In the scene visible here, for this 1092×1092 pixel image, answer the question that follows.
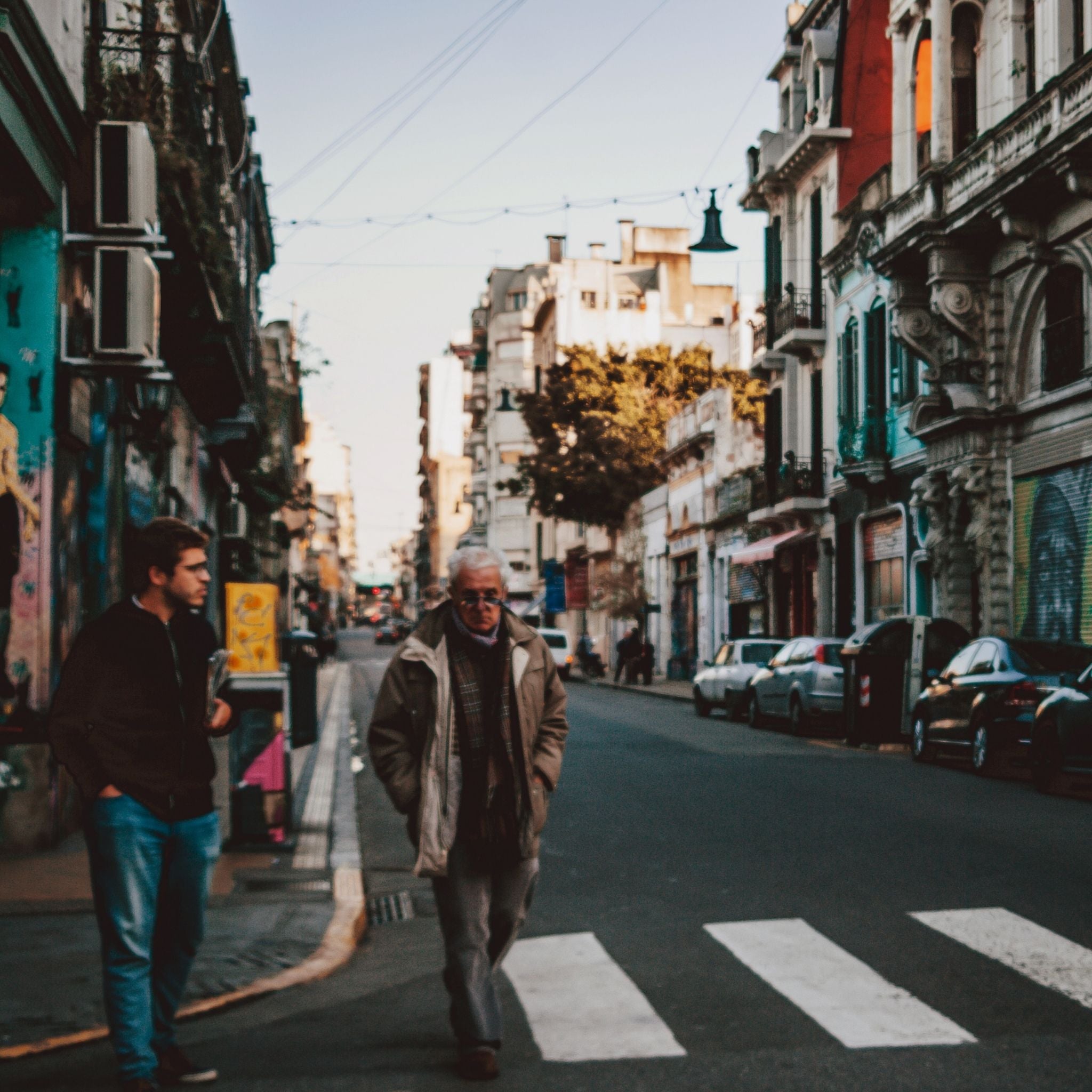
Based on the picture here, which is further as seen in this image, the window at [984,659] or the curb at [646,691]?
the curb at [646,691]

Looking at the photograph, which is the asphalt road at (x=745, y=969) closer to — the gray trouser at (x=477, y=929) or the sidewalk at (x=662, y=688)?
the gray trouser at (x=477, y=929)

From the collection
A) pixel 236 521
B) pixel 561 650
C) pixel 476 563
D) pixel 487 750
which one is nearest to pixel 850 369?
pixel 236 521

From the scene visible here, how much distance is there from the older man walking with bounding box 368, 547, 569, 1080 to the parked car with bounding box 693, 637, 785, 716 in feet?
75.6

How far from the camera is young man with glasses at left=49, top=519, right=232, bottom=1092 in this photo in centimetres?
547

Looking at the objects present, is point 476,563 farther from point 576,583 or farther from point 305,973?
point 576,583

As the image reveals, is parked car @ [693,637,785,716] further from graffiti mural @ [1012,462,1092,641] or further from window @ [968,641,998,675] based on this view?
window @ [968,641,998,675]

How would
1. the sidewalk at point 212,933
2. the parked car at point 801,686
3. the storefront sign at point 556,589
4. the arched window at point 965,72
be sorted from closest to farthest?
the sidewalk at point 212,933
the parked car at point 801,686
the arched window at point 965,72
the storefront sign at point 556,589

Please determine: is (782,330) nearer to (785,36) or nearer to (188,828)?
(785,36)

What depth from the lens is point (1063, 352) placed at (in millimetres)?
26234

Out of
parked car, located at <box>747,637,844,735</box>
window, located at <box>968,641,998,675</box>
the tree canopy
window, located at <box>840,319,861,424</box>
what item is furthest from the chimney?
window, located at <box>968,641,998,675</box>

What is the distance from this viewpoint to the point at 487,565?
6.09 meters

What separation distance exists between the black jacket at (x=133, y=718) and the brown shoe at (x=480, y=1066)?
4.01 ft

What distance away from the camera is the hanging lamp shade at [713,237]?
28438mm

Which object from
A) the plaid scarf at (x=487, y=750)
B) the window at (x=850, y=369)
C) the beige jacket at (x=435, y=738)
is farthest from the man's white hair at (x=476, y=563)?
the window at (x=850, y=369)
